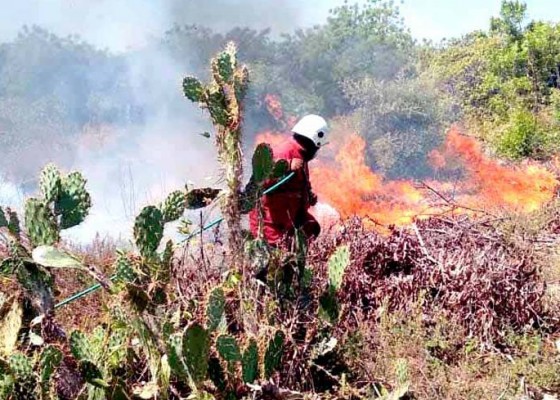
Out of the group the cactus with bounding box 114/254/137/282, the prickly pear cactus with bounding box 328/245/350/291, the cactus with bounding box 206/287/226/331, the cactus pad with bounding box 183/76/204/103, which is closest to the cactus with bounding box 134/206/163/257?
the cactus with bounding box 114/254/137/282

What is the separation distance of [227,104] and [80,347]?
154cm

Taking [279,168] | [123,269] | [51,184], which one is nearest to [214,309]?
[123,269]

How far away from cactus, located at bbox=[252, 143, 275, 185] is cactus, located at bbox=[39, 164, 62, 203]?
42.6 inches

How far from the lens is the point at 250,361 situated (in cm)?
397

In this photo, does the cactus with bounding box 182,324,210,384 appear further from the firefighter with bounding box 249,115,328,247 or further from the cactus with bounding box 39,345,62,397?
the firefighter with bounding box 249,115,328,247

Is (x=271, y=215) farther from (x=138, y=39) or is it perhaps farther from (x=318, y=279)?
(x=138, y=39)

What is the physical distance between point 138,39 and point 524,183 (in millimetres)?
10582

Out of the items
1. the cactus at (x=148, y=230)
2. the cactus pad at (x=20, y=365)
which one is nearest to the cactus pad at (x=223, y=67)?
the cactus at (x=148, y=230)

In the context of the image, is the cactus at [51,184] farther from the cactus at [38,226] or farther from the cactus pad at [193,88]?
the cactus pad at [193,88]

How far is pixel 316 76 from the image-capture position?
1998 centimetres

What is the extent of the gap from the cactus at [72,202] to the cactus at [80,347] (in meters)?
0.61

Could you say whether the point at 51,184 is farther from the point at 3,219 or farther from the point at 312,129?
the point at 312,129

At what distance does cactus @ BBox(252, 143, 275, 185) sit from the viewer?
4.38 metres

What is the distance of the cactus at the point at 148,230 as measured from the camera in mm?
3770
